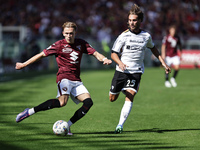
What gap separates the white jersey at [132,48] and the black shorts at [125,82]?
0.25ft

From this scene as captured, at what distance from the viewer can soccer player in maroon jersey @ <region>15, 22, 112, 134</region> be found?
741 centimetres

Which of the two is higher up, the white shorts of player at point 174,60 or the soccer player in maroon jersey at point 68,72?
the soccer player in maroon jersey at point 68,72

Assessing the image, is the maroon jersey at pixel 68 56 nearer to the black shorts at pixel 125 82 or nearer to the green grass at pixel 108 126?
the black shorts at pixel 125 82

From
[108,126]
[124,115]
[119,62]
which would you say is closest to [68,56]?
[119,62]

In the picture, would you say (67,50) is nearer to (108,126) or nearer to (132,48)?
(132,48)

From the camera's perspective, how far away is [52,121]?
8.93 m

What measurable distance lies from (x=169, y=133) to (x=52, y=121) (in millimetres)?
2479

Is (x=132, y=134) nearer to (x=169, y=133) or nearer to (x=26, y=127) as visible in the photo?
(x=169, y=133)

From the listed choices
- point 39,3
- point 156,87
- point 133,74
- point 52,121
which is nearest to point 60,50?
point 133,74

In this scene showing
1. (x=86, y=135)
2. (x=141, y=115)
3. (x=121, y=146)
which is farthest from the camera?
(x=141, y=115)

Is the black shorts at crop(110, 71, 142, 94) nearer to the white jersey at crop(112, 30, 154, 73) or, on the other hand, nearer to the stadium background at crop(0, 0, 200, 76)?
the white jersey at crop(112, 30, 154, 73)

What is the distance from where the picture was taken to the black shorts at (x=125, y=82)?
26.0ft

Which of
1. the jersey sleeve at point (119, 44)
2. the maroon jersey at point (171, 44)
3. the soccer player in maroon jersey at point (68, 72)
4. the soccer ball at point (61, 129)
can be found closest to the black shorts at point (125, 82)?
the jersey sleeve at point (119, 44)

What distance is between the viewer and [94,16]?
3750cm
